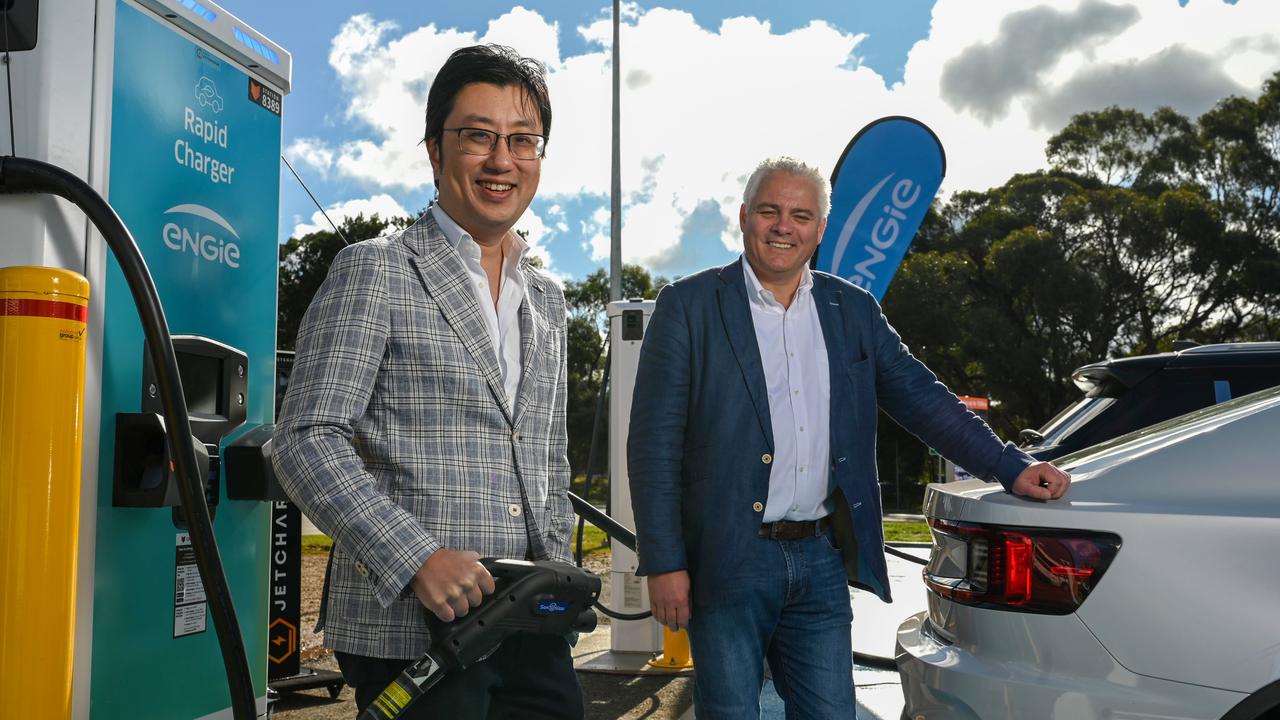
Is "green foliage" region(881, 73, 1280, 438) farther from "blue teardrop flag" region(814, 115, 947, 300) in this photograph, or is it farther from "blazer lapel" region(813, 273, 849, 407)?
"blazer lapel" region(813, 273, 849, 407)

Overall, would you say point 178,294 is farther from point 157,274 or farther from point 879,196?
point 879,196

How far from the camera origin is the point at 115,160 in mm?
2186

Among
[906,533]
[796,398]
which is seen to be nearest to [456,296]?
[796,398]

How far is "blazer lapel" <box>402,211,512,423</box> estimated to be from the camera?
6.39ft

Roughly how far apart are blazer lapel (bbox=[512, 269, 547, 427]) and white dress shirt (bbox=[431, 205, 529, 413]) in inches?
0.4

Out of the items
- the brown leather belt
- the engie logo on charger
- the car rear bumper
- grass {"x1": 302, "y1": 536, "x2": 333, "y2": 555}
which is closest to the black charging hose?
the engie logo on charger

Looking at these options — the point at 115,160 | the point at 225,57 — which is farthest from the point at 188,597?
the point at 225,57

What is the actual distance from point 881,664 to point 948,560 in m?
3.99

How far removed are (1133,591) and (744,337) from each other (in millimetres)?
1086

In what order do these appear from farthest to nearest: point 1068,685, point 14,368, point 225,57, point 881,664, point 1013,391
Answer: point 1013,391
point 881,664
point 225,57
point 1068,685
point 14,368

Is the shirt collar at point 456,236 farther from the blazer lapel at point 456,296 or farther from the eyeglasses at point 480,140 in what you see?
the eyeglasses at point 480,140

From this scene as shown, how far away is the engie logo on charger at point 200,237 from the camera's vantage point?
93.1 inches

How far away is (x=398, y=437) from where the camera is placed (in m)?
1.87

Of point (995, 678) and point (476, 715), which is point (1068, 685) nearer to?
point (995, 678)
